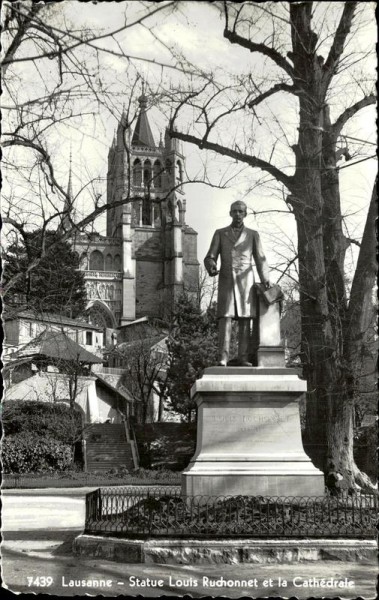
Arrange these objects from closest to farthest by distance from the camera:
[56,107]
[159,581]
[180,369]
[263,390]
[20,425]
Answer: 1. [159,581]
2. [56,107]
3. [263,390]
4. [20,425]
5. [180,369]

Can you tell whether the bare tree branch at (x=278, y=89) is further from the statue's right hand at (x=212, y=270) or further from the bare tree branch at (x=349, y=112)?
the statue's right hand at (x=212, y=270)

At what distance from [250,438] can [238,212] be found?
3.47 meters

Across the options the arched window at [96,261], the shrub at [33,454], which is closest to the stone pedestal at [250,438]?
the shrub at [33,454]

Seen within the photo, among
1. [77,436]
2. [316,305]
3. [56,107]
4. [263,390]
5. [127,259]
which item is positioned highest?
[127,259]

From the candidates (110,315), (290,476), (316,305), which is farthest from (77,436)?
(110,315)

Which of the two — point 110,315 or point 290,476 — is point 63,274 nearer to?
point 290,476

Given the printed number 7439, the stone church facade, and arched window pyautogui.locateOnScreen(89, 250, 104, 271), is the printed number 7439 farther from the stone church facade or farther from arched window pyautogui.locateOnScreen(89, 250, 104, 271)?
arched window pyautogui.locateOnScreen(89, 250, 104, 271)

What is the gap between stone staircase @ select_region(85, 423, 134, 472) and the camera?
43000mm

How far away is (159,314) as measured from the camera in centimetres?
10600

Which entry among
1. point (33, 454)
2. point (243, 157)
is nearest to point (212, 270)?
point (243, 157)

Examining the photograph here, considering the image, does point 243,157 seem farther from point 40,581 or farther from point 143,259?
point 143,259

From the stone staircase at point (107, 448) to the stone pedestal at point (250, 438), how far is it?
1217 inches

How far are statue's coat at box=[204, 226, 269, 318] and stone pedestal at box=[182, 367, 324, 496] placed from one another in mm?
1044

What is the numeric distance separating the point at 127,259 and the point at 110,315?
9227 mm
